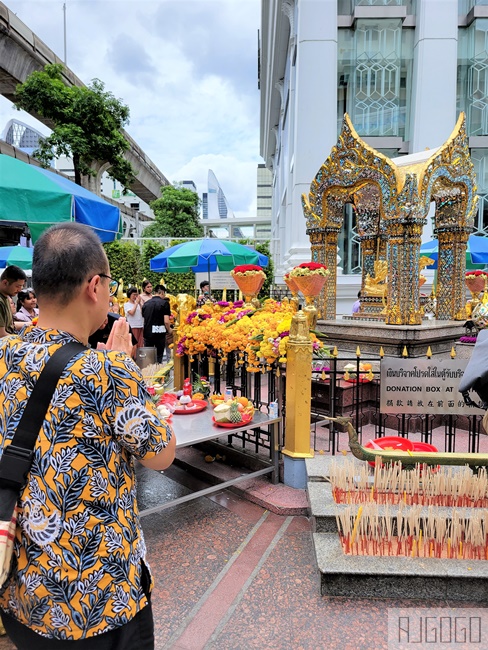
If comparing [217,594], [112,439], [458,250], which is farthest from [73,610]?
[458,250]

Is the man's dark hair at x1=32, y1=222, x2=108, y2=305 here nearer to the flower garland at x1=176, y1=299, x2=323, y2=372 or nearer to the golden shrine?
the flower garland at x1=176, y1=299, x2=323, y2=372

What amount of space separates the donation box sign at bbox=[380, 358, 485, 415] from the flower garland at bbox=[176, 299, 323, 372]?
78cm

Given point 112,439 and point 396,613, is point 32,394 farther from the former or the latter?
point 396,613

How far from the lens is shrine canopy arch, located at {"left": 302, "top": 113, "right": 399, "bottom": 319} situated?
23.9 feet

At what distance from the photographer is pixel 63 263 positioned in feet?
4.27

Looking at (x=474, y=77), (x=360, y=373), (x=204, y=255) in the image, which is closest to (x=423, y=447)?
(x=360, y=373)

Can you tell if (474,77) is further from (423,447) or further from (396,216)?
(423,447)

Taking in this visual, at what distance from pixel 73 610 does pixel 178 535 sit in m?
2.42

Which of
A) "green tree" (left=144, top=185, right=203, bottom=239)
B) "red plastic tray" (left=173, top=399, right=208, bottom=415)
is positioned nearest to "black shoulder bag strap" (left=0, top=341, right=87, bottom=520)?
"red plastic tray" (left=173, top=399, right=208, bottom=415)

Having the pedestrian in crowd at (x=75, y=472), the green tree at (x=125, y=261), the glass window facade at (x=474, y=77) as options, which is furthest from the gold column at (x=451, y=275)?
the green tree at (x=125, y=261)

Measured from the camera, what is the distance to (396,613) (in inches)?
104

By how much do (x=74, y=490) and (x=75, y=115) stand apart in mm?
17847

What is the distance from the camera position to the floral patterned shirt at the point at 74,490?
1.24 metres

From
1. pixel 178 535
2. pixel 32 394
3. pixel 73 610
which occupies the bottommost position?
pixel 178 535
